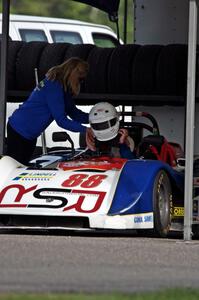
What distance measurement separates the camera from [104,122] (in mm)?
14641

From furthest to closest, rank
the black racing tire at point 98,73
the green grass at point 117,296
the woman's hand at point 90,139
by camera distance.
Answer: the black racing tire at point 98,73
the woman's hand at point 90,139
the green grass at point 117,296

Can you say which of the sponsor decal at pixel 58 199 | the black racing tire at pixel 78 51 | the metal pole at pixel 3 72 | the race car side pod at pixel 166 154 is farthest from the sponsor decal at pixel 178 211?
the black racing tire at pixel 78 51

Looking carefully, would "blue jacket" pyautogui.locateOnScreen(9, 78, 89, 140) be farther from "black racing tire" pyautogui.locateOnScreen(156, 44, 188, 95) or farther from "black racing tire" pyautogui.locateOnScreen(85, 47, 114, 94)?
"black racing tire" pyautogui.locateOnScreen(85, 47, 114, 94)

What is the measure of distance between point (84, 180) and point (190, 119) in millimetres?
1194

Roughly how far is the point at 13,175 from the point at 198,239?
6.92 ft

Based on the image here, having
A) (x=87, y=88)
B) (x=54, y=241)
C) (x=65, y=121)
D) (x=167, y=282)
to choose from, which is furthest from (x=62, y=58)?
(x=167, y=282)

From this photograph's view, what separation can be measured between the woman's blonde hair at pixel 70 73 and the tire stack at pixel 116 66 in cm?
253

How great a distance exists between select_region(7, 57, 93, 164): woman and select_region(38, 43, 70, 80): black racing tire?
2.49m

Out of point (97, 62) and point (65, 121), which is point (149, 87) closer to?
point (97, 62)

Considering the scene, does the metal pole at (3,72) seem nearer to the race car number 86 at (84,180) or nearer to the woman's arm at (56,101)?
the woman's arm at (56,101)

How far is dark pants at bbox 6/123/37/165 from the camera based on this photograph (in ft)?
52.6

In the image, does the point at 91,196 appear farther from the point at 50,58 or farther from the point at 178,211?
the point at 50,58

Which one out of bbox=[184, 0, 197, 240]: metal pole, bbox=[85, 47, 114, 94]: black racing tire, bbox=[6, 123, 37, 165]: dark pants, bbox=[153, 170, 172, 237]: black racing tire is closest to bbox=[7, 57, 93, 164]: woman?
bbox=[6, 123, 37, 165]: dark pants

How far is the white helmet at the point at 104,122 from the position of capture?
14.7 metres
